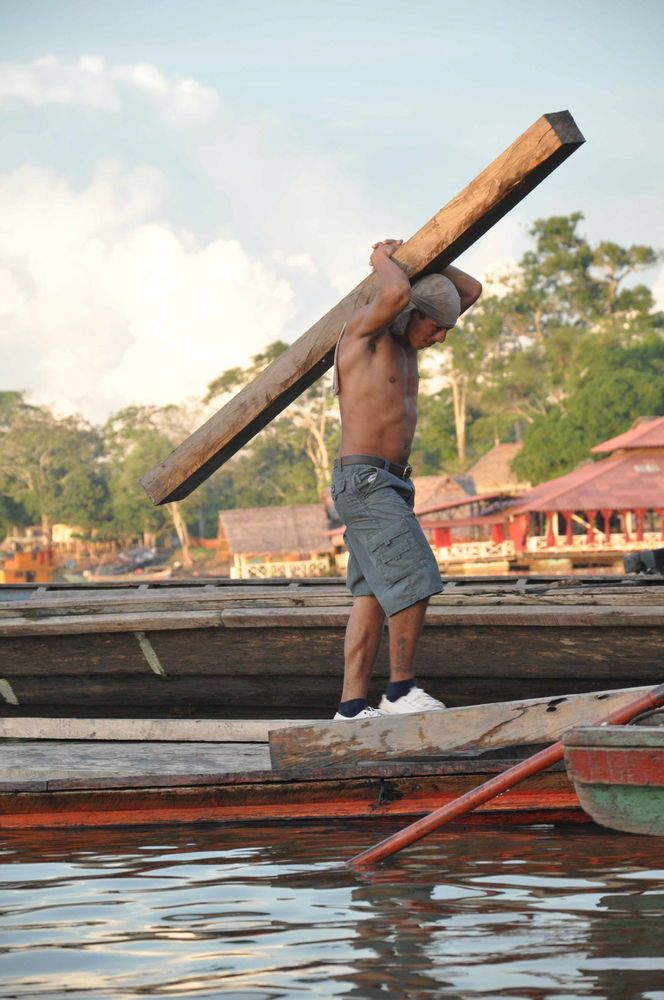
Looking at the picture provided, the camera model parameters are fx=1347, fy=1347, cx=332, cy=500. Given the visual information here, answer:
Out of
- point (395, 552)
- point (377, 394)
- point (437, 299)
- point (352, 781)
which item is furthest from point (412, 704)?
point (437, 299)

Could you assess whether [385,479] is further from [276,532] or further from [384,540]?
[276,532]

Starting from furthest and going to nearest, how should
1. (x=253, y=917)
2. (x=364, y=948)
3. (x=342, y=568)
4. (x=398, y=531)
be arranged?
(x=342, y=568) < (x=398, y=531) < (x=253, y=917) < (x=364, y=948)

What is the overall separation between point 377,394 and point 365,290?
1.12 feet

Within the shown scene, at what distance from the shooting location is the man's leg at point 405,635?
404 cm

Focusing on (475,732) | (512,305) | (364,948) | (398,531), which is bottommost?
(364,948)

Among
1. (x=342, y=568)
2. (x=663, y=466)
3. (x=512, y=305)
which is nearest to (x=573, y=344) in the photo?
(x=512, y=305)

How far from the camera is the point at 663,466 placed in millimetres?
41125

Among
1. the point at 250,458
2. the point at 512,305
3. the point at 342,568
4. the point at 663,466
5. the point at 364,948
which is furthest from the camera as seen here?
the point at 250,458

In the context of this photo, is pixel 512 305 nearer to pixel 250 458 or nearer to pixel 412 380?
pixel 250 458

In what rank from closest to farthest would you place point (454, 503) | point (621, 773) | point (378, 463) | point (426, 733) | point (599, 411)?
point (621, 773) → point (426, 733) → point (378, 463) → point (454, 503) → point (599, 411)

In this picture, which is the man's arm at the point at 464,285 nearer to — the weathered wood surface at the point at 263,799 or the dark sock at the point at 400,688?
the dark sock at the point at 400,688

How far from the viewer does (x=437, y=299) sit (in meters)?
4.09

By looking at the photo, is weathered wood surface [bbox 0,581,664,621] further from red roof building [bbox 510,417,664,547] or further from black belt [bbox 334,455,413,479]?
red roof building [bbox 510,417,664,547]

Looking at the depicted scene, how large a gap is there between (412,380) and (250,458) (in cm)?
7072
